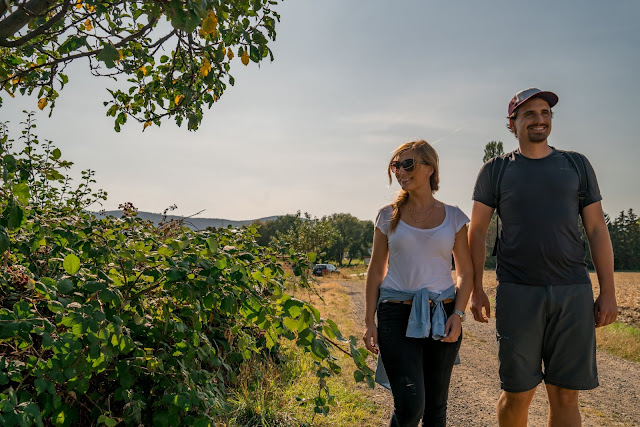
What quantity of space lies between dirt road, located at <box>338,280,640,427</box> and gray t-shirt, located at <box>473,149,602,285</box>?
2560 millimetres

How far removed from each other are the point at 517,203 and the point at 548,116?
612 millimetres

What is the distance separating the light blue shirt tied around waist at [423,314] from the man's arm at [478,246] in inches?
12.7

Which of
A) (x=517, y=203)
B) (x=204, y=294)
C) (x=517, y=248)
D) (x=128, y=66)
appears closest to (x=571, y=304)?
(x=517, y=248)

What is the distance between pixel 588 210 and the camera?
328cm

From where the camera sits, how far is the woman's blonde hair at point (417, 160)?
10.8ft

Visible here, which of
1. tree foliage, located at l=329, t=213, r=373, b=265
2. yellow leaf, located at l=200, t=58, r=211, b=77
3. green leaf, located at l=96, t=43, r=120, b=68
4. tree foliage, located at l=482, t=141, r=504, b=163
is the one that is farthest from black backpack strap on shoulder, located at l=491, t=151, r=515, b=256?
tree foliage, located at l=329, t=213, r=373, b=265

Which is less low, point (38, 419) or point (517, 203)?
point (517, 203)

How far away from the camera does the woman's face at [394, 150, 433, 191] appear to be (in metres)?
3.29

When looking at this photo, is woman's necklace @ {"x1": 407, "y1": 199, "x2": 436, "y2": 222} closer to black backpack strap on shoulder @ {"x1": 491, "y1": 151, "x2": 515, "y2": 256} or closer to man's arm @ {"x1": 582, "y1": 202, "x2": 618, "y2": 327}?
black backpack strap on shoulder @ {"x1": 491, "y1": 151, "x2": 515, "y2": 256}

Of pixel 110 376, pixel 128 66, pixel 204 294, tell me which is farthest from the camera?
pixel 128 66

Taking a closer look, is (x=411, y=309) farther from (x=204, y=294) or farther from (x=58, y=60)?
(x=58, y=60)

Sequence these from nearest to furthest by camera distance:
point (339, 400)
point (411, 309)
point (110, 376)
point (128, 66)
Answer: point (110, 376), point (411, 309), point (128, 66), point (339, 400)

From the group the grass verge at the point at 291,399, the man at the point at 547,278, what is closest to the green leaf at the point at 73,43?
the man at the point at 547,278

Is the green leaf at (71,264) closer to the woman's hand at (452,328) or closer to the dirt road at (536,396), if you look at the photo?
the woman's hand at (452,328)
